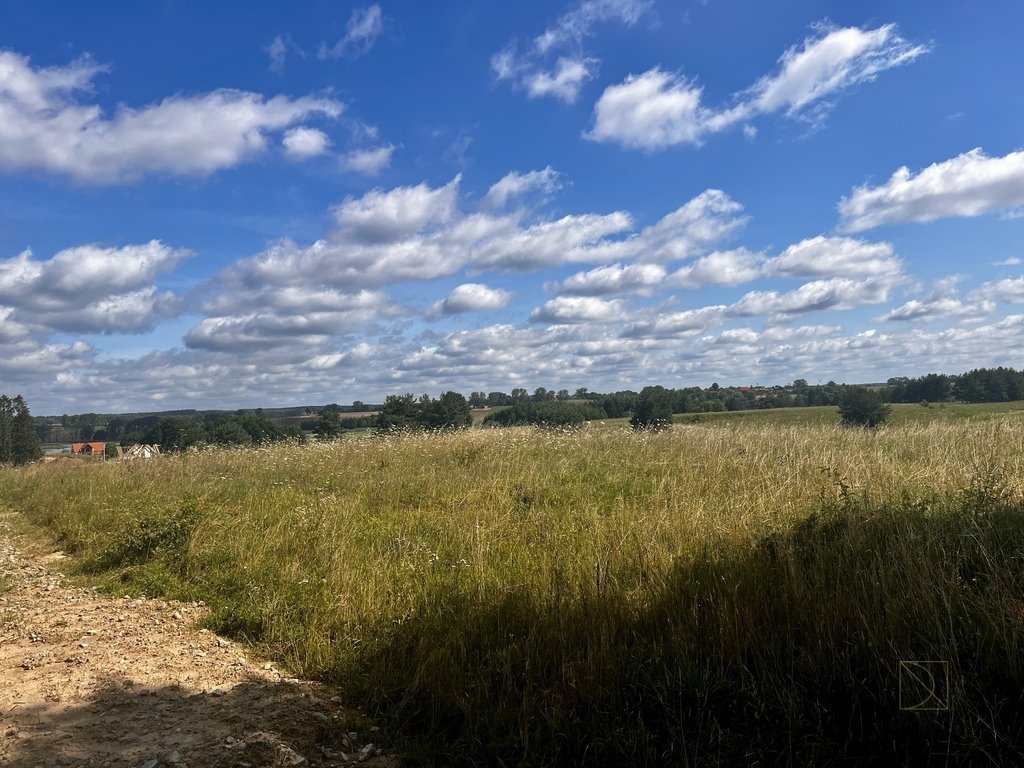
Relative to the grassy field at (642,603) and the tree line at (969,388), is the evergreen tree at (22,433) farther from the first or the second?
the tree line at (969,388)

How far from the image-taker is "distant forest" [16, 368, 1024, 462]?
2275 centimetres

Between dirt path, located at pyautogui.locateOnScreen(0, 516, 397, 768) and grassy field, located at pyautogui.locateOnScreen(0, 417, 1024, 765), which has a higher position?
grassy field, located at pyautogui.locateOnScreen(0, 417, 1024, 765)

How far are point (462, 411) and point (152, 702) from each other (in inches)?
949

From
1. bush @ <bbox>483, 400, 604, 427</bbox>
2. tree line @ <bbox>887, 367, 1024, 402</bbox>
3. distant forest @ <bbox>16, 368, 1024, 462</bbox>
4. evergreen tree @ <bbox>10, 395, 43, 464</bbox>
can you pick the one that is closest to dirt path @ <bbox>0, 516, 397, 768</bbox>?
distant forest @ <bbox>16, 368, 1024, 462</bbox>

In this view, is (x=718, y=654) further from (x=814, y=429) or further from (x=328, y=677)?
(x=814, y=429)

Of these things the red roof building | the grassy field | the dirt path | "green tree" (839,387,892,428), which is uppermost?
"green tree" (839,387,892,428)

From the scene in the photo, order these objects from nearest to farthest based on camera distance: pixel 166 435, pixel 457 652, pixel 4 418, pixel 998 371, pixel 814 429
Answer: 1. pixel 457 652
2. pixel 814 429
3. pixel 166 435
4. pixel 998 371
5. pixel 4 418

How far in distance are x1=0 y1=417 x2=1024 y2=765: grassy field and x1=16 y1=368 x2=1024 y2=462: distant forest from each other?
36.3 ft

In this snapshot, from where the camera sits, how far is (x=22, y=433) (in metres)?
43.9

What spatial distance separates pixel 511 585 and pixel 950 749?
128 inches

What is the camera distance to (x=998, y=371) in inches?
1437

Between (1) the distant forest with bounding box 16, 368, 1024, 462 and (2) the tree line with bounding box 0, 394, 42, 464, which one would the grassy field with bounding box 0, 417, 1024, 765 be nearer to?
(1) the distant forest with bounding box 16, 368, 1024, 462

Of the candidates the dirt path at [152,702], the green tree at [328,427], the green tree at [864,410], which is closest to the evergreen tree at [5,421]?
the green tree at [328,427]

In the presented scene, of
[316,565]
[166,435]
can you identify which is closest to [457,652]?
[316,565]
